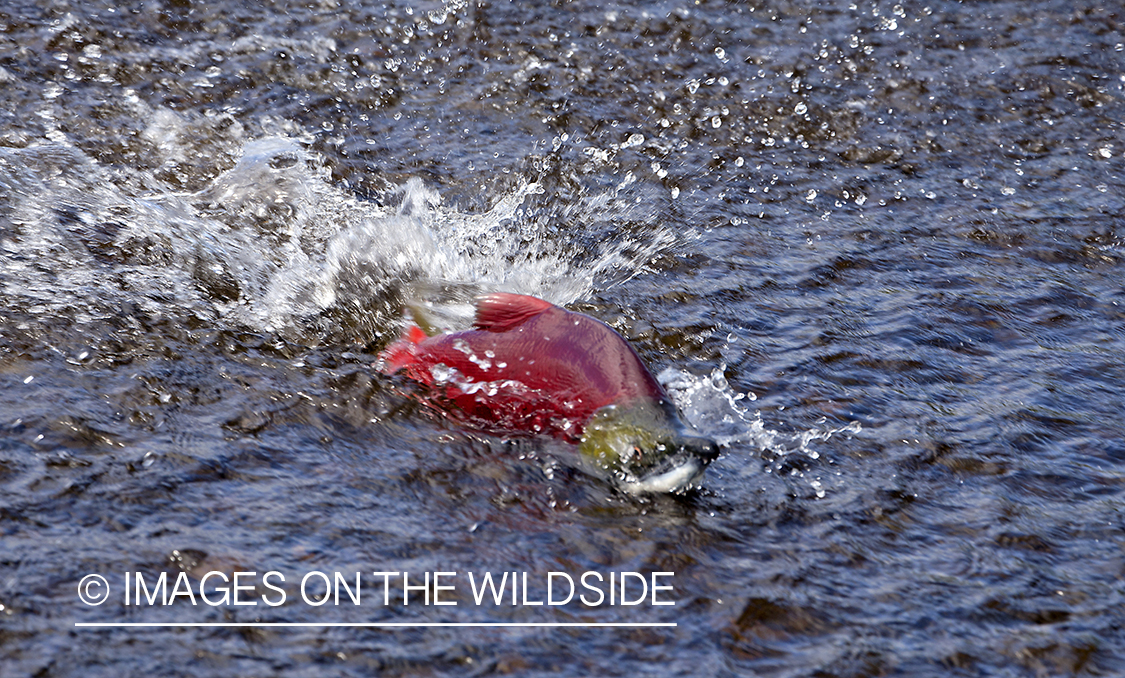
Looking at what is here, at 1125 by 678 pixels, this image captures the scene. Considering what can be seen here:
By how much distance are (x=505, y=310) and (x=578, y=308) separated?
1090 mm

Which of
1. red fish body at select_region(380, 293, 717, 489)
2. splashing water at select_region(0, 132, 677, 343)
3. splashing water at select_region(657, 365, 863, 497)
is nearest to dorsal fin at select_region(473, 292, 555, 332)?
red fish body at select_region(380, 293, 717, 489)

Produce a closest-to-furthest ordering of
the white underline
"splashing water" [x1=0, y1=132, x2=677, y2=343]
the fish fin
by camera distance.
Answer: the white underline, the fish fin, "splashing water" [x1=0, y1=132, x2=677, y2=343]

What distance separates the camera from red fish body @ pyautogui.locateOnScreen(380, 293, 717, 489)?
4020 millimetres

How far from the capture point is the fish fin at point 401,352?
4762 millimetres

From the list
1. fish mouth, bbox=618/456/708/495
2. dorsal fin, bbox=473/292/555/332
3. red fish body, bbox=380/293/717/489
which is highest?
dorsal fin, bbox=473/292/555/332

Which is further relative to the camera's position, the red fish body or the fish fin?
the fish fin

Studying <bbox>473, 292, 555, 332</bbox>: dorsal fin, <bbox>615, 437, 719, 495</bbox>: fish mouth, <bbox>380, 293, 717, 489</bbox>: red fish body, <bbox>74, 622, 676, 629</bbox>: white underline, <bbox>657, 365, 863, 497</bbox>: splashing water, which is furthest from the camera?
<bbox>657, 365, 863, 497</bbox>: splashing water

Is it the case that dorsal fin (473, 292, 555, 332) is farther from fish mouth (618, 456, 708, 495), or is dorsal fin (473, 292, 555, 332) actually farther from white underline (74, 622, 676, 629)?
white underline (74, 622, 676, 629)

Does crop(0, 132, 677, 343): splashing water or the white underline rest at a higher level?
crop(0, 132, 677, 343): splashing water

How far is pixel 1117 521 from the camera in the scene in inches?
163

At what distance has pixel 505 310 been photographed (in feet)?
14.6

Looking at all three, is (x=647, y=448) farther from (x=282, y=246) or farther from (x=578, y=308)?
(x=282, y=246)

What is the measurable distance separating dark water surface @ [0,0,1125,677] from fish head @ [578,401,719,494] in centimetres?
14

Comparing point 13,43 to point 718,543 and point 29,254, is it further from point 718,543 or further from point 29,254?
point 718,543
